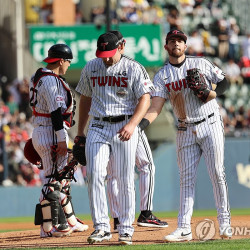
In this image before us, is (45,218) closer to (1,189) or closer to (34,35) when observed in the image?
(1,189)

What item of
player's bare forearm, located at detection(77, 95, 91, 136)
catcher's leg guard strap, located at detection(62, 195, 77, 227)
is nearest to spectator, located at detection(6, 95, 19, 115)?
catcher's leg guard strap, located at detection(62, 195, 77, 227)

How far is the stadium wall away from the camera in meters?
15.9

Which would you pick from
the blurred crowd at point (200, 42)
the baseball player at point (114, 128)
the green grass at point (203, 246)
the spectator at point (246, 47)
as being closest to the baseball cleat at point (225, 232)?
the green grass at point (203, 246)

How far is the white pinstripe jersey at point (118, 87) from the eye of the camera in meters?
7.84

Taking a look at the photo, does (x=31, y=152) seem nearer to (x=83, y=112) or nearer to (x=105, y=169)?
(x=83, y=112)

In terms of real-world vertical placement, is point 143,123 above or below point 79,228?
above

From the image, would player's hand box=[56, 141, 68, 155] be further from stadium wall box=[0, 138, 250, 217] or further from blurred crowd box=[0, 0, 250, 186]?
blurred crowd box=[0, 0, 250, 186]

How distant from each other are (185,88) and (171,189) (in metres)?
8.36

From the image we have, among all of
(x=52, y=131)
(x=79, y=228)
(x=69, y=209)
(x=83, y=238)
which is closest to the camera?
(x=83, y=238)

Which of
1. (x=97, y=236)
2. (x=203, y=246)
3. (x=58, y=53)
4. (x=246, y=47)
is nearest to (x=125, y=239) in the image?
(x=97, y=236)

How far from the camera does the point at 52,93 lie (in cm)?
850

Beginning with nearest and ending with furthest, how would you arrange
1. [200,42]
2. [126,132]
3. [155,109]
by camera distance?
1. [126,132]
2. [155,109]
3. [200,42]

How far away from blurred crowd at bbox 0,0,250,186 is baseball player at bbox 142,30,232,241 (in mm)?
9230

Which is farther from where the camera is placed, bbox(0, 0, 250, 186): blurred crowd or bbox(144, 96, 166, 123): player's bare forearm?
bbox(0, 0, 250, 186): blurred crowd
